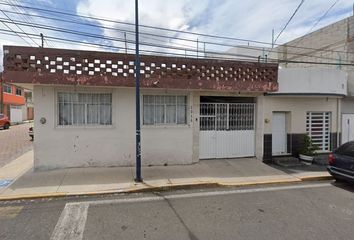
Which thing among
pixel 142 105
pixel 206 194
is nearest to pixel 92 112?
pixel 142 105

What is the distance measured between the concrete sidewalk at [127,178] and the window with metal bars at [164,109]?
65.4 inches

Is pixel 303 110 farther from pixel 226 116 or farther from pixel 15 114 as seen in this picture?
pixel 15 114

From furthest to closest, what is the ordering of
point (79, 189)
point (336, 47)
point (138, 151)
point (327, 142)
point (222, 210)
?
point (336, 47) < point (327, 142) < point (138, 151) < point (79, 189) < point (222, 210)

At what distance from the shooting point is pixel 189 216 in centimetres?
479

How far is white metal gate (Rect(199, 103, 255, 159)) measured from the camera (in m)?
9.37

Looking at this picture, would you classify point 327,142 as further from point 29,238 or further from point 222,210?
point 29,238

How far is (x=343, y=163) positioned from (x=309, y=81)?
4.02 m

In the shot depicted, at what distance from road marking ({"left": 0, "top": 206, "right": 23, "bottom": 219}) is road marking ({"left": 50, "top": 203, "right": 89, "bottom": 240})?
2.94ft

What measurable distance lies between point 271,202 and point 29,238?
15.6 feet

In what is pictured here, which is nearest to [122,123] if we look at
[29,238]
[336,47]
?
[29,238]

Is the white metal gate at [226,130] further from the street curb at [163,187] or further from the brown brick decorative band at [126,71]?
the street curb at [163,187]

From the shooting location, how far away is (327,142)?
11047 mm

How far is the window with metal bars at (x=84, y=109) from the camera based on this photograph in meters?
8.19

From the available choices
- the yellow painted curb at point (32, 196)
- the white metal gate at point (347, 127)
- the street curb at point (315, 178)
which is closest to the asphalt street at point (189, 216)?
the yellow painted curb at point (32, 196)
